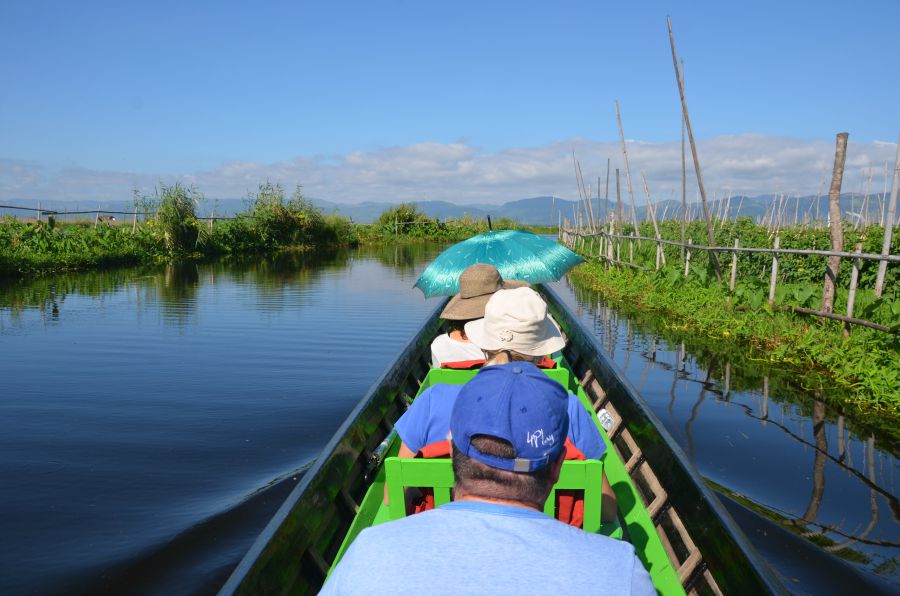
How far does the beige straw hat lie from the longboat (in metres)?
0.73

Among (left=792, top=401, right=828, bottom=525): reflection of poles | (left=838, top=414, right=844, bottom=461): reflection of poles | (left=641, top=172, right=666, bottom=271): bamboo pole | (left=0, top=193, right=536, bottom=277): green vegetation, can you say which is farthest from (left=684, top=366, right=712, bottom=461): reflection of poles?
(left=0, top=193, right=536, bottom=277): green vegetation

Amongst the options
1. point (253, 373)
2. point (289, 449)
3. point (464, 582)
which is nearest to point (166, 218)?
point (253, 373)

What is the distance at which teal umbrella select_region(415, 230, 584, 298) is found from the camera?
6961mm

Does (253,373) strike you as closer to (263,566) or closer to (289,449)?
(289,449)

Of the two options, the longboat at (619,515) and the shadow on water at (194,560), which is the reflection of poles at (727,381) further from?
the shadow on water at (194,560)

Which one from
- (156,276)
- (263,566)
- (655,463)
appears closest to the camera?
(263,566)

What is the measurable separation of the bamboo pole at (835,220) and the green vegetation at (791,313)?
1.14 feet

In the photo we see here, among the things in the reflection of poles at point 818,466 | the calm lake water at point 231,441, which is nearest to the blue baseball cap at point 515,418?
the calm lake water at point 231,441

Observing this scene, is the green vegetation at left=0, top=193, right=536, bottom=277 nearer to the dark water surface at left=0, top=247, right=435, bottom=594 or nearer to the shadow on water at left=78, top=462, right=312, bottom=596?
the dark water surface at left=0, top=247, right=435, bottom=594

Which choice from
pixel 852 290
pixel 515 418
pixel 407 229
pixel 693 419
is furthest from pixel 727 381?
pixel 407 229

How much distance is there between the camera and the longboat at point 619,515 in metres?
2.34

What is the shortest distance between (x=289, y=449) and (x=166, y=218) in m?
24.8

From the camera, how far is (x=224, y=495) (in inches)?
202

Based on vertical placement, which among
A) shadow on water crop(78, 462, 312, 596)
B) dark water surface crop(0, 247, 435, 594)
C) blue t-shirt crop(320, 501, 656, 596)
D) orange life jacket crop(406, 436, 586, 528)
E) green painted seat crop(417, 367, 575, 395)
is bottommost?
dark water surface crop(0, 247, 435, 594)
